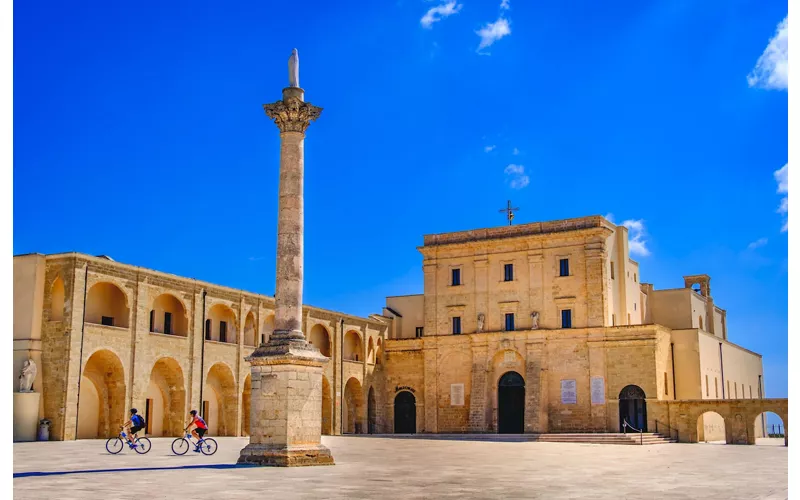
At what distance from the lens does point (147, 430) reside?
38562 mm

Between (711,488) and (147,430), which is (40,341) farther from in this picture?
(711,488)

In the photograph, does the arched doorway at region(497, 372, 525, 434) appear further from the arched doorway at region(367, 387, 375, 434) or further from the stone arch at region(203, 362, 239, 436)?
the stone arch at region(203, 362, 239, 436)

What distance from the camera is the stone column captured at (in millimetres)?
18906

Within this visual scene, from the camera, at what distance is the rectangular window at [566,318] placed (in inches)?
1892

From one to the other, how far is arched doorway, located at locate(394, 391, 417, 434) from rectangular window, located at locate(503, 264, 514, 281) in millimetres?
9717

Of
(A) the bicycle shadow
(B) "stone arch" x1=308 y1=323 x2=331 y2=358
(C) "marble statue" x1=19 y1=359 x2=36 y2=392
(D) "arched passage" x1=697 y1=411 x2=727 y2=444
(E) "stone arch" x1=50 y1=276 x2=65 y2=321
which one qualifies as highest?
(E) "stone arch" x1=50 y1=276 x2=65 y2=321

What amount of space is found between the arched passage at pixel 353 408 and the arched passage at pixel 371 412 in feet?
3.35

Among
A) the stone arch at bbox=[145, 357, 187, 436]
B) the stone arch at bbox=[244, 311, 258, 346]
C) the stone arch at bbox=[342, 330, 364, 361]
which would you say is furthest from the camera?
the stone arch at bbox=[342, 330, 364, 361]

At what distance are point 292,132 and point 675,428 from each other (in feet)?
99.9

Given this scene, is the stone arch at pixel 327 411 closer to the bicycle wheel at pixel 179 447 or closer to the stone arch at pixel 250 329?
the stone arch at pixel 250 329

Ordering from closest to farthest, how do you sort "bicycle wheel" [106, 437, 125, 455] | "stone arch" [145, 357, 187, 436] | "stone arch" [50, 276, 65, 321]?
1. "bicycle wheel" [106, 437, 125, 455]
2. "stone arch" [50, 276, 65, 321]
3. "stone arch" [145, 357, 187, 436]

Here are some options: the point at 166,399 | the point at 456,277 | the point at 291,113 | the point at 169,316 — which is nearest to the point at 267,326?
the point at 169,316

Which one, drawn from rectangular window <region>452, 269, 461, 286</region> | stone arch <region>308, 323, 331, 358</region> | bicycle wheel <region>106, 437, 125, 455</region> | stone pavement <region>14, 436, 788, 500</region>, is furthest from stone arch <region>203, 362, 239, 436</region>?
stone pavement <region>14, 436, 788, 500</region>

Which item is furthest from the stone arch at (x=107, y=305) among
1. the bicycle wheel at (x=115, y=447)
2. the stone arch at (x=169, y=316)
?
the bicycle wheel at (x=115, y=447)
